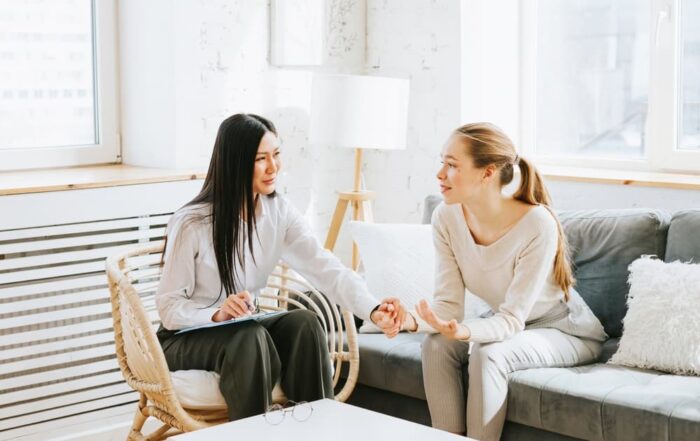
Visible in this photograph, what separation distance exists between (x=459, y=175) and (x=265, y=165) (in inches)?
21.3

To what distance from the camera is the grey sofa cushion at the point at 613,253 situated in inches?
114

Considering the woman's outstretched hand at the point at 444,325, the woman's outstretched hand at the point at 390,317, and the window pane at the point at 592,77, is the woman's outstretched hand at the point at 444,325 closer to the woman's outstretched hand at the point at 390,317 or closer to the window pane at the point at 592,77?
the woman's outstretched hand at the point at 390,317

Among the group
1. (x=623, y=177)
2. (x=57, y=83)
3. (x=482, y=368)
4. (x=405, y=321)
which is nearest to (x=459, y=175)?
(x=405, y=321)

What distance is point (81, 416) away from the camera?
3.24 meters

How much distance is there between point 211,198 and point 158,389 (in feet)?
1.78

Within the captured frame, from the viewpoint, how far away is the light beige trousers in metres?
2.53

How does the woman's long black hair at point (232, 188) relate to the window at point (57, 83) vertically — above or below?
below

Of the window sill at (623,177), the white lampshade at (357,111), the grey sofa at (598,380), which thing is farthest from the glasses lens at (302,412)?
the window sill at (623,177)

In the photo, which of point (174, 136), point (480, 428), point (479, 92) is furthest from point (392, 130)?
point (480, 428)

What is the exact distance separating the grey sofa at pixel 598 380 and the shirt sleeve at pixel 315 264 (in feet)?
0.94

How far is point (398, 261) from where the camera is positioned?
3.18m

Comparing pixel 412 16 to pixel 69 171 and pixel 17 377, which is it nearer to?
pixel 69 171

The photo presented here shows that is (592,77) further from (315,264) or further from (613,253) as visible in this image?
(315,264)

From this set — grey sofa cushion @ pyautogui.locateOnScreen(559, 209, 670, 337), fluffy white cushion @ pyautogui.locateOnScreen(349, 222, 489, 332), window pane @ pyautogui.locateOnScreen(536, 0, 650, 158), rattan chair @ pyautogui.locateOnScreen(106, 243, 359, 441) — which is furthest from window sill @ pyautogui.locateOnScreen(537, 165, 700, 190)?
rattan chair @ pyautogui.locateOnScreen(106, 243, 359, 441)
